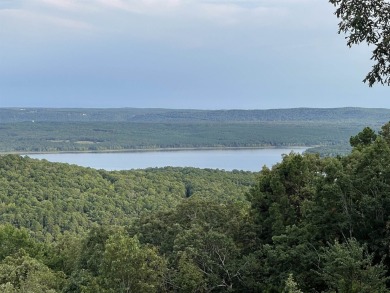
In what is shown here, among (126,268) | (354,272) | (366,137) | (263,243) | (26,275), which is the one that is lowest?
(26,275)

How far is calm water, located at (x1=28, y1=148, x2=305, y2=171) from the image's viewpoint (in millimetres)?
114688

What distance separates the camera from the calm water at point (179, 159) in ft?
376

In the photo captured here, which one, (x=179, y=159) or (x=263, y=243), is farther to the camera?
(x=179, y=159)

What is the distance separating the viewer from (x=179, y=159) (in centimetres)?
12900

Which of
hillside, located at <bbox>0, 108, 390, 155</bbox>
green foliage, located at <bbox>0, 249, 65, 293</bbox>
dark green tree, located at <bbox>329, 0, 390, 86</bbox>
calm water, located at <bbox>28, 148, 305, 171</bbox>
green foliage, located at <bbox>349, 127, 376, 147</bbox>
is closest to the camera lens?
dark green tree, located at <bbox>329, 0, 390, 86</bbox>

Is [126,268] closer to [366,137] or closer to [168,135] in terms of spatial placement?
[366,137]

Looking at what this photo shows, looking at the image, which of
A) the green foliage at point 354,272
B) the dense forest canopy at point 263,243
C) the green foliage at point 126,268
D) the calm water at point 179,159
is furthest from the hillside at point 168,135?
the green foliage at point 354,272

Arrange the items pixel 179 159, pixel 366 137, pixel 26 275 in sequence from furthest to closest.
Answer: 1. pixel 179 159
2. pixel 366 137
3. pixel 26 275

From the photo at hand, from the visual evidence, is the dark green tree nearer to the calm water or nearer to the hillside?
the calm water

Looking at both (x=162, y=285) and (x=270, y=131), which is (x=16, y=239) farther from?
(x=270, y=131)

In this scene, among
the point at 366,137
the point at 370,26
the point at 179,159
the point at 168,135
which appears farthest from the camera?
the point at 168,135

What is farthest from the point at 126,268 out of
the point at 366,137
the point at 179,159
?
the point at 179,159

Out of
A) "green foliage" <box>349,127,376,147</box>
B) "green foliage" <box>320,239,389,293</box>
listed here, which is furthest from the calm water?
"green foliage" <box>320,239,389,293</box>

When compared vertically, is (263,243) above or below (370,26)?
below
